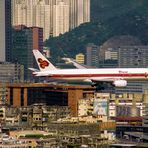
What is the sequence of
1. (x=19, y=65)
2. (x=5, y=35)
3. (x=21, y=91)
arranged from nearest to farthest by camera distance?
(x=21, y=91) < (x=19, y=65) < (x=5, y=35)

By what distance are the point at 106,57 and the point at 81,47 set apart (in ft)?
23.9

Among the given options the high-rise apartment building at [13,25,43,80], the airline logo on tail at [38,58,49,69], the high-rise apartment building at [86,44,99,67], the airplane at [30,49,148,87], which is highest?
the airline logo on tail at [38,58,49,69]

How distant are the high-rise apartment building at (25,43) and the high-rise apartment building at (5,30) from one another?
2.78 ft

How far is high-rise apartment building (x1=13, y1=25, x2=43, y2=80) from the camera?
543 ft

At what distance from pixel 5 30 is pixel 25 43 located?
275cm

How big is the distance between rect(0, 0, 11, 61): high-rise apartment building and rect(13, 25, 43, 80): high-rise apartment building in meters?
0.85

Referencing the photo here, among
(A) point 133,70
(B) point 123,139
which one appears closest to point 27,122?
(B) point 123,139

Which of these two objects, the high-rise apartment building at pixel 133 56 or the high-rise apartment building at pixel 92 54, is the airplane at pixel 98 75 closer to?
the high-rise apartment building at pixel 133 56

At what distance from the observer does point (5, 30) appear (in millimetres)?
169375

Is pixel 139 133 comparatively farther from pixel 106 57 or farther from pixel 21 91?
pixel 106 57

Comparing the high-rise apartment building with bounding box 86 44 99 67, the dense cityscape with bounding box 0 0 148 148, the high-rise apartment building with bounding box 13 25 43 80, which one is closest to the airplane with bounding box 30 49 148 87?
the dense cityscape with bounding box 0 0 148 148

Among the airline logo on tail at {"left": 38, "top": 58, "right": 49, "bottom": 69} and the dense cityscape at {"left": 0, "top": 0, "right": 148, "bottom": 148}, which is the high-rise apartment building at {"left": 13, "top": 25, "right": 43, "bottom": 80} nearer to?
the dense cityscape at {"left": 0, "top": 0, "right": 148, "bottom": 148}

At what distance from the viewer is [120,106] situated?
11488 cm

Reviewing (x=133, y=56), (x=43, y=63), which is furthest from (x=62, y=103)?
(x=133, y=56)
